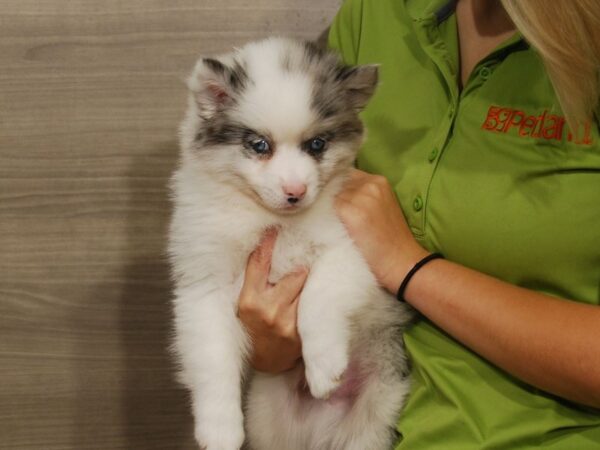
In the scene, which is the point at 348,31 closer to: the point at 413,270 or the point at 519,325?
the point at 413,270

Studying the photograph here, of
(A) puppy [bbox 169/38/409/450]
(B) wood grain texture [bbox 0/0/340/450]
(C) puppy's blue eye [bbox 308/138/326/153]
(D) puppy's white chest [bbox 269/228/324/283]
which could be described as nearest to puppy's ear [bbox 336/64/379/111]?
(A) puppy [bbox 169/38/409/450]

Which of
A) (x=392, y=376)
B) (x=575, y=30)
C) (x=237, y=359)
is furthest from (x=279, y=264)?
(x=575, y=30)

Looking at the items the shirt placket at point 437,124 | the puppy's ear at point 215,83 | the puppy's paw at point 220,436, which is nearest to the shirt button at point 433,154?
the shirt placket at point 437,124

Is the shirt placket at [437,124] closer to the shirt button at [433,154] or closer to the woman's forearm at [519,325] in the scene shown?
the shirt button at [433,154]

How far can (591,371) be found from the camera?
1045 mm

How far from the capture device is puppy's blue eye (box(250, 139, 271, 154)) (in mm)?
1300

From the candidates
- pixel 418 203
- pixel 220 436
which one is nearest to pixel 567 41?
pixel 418 203

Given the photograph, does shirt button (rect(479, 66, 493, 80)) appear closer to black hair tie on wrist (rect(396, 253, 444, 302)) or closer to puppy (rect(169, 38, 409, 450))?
puppy (rect(169, 38, 409, 450))

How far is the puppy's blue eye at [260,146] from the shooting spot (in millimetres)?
1300

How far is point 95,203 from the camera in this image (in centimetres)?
187

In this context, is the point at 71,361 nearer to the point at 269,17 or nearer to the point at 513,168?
the point at 269,17

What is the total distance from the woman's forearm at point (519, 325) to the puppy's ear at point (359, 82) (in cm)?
44

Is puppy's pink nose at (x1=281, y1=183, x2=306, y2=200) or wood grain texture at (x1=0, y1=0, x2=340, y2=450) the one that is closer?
puppy's pink nose at (x1=281, y1=183, x2=306, y2=200)

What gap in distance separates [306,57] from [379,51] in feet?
0.81
